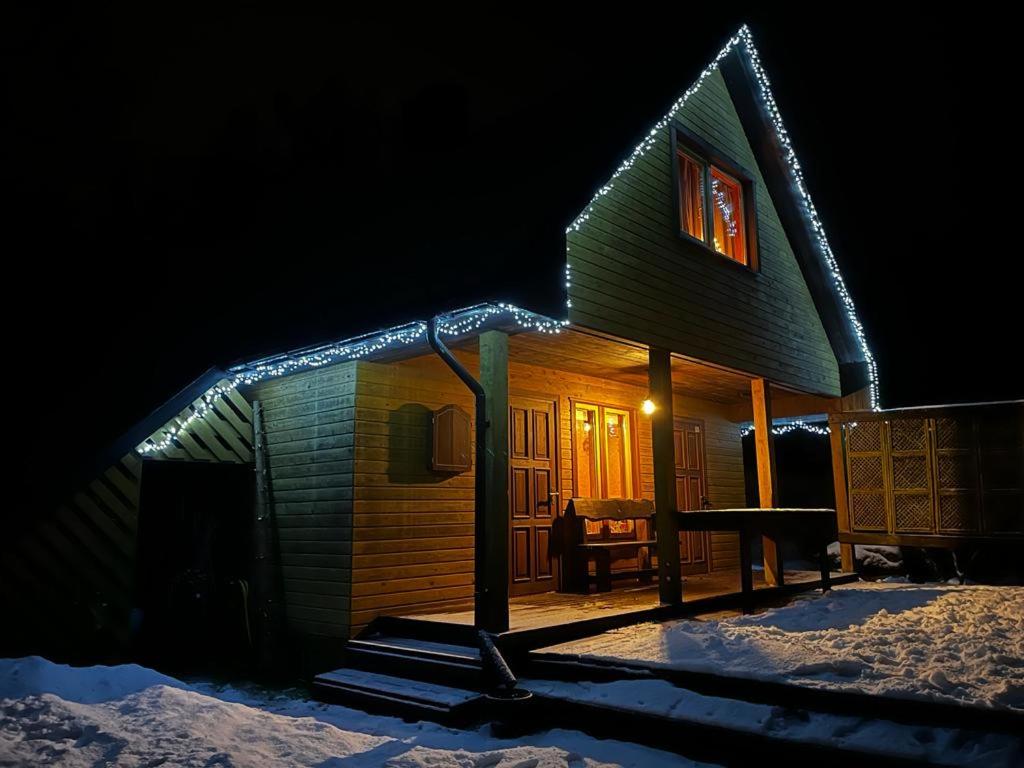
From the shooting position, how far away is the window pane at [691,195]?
30.3 ft

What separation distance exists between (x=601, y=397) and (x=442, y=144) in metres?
4.57

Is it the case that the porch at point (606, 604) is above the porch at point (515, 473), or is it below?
below

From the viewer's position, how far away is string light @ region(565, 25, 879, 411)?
7770 mm

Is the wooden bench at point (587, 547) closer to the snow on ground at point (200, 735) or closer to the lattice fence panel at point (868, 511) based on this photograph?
the lattice fence panel at point (868, 511)

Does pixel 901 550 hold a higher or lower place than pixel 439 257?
lower

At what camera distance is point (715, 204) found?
1002 centimetres

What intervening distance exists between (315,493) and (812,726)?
5.45m

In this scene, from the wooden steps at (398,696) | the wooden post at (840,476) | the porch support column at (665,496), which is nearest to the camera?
the wooden steps at (398,696)

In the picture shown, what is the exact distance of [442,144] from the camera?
37.3ft

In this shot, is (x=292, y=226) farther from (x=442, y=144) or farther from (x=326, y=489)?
(x=326, y=489)

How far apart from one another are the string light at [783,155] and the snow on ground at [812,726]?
156 inches

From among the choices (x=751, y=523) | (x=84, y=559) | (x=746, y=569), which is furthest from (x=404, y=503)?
(x=746, y=569)

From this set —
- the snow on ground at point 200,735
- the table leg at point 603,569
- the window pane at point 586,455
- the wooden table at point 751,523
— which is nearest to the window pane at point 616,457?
the window pane at point 586,455

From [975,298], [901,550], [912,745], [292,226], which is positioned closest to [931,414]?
[901,550]
